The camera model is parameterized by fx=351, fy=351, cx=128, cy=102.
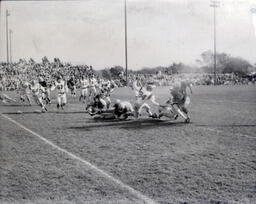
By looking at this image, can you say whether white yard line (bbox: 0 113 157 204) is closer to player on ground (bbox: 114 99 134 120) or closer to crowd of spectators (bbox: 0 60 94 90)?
crowd of spectators (bbox: 0 60 94 90)

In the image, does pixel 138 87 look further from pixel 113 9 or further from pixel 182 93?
pixel 113 9

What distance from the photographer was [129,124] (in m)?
10.6

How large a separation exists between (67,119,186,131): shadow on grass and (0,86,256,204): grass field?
0.17 metres

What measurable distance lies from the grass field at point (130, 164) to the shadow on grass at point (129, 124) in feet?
0.56

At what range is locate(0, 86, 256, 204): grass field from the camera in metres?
4.55

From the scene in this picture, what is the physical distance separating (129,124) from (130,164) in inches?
185

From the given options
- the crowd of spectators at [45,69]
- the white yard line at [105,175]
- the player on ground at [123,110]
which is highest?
the crowd of spectators at [45,69]

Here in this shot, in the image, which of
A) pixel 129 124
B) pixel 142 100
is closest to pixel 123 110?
pixel 142 100

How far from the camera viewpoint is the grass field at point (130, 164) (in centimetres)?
455

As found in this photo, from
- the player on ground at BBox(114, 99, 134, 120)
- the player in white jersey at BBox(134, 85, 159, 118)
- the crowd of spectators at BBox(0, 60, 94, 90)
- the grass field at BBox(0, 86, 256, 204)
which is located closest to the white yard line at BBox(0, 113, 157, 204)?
the grass field at BBox(0, 86, 256, 204)

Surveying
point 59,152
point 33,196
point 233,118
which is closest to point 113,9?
point 59,152

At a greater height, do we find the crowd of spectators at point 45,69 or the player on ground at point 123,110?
the crowd of spectators at point 45,69

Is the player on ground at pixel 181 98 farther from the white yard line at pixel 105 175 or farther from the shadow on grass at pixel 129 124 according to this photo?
the white yard line at pixel 105 175

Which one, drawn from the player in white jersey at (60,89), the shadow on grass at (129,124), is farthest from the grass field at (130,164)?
the player in white jersey at (60,89)
